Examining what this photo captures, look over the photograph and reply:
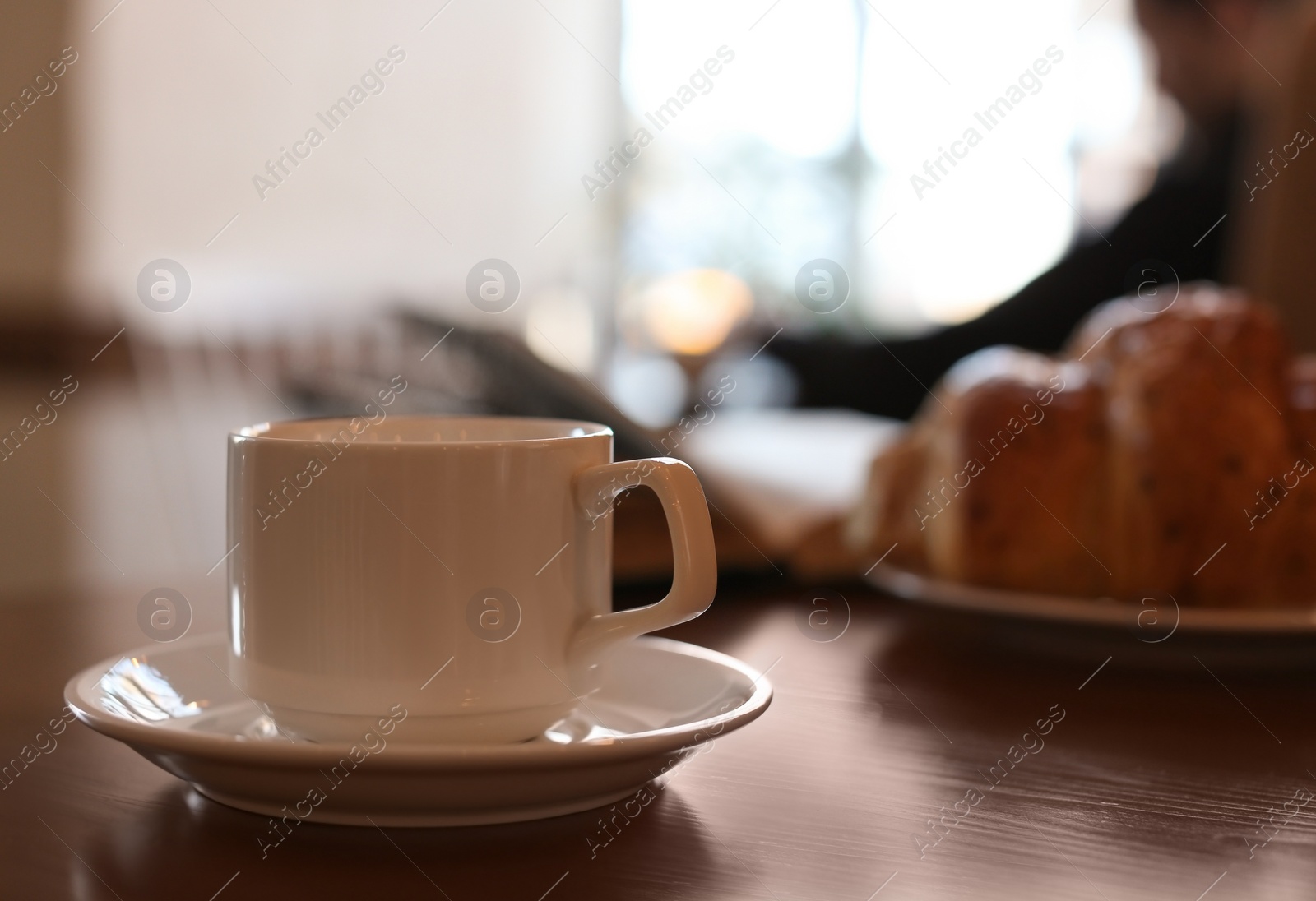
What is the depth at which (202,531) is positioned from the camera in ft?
6.48

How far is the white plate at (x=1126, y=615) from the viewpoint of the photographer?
1.89 feet

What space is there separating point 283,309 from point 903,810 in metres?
2.65

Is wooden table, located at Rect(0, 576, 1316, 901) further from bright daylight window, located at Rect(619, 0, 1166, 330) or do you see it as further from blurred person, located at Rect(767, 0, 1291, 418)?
bright daylight window, located at Rect(619, 0, 1166, 330)

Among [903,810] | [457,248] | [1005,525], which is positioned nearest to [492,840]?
[903,810]

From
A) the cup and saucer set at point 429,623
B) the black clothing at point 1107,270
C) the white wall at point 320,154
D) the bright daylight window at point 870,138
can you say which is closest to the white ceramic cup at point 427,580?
the cup and saucer set at point 429,623

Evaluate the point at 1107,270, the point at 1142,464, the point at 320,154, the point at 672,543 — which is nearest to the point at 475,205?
the point at 320,154

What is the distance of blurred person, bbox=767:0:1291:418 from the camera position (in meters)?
2.40

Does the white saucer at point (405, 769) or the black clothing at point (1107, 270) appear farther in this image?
the black clothing at point (1107, 270)

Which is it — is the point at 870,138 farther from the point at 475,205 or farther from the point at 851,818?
the point at 851,818

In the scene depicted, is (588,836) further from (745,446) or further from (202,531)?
(202,531)

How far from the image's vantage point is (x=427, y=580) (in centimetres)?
39

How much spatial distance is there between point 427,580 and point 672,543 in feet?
0.29

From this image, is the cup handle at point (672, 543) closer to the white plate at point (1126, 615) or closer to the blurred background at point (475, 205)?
the white plate at point (1126, 615)

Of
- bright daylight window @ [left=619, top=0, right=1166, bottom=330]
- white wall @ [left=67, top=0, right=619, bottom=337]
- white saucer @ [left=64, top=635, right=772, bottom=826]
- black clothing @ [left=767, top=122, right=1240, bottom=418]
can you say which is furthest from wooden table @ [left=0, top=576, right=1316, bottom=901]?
bright daylight window @ [left=619, top=0, right=1166, bottom=330]
